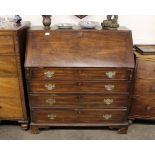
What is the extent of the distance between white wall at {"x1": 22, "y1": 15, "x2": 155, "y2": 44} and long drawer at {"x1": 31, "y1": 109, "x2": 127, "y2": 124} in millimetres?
996

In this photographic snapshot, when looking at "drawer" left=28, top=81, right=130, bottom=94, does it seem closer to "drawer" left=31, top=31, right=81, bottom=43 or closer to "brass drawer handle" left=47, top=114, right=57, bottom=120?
"brass drawer handle" left=47, top=114, right=57, bottom=120

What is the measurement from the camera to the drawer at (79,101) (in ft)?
6.84

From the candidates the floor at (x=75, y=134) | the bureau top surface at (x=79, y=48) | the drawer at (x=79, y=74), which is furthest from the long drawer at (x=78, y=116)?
the bureau top surface at (x=79, y=48)

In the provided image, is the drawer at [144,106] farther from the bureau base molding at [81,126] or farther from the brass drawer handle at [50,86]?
the brass drawer handle at [50,86]

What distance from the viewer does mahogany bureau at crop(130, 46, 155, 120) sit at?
2076 mm

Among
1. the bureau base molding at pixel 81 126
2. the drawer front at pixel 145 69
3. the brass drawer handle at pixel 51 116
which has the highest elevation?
the drawer front at pixel 145 69

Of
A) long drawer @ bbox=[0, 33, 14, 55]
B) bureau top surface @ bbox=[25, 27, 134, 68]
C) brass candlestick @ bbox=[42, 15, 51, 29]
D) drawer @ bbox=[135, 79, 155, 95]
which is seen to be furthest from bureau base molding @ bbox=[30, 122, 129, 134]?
brass candlestick @ bbox=[42, 15, 51, 29]

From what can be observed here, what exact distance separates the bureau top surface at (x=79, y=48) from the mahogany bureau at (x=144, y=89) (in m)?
0.18

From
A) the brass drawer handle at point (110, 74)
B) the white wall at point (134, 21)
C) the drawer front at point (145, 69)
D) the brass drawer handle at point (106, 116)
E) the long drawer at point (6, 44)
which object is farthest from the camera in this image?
the white wall at point (134, 21)

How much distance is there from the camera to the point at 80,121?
222 cm

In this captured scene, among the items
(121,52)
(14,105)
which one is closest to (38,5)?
(121,52)

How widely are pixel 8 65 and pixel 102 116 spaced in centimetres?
111

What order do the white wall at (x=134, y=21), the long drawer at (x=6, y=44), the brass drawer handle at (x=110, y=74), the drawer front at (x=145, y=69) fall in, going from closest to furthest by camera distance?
the long drawer at (x=6, y=44), the brass drawer handle at (x=110, y=74), the drawer front at (x=145, y=69), the white wall at (x=134, y=21)

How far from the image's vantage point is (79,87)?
2.04 metres
